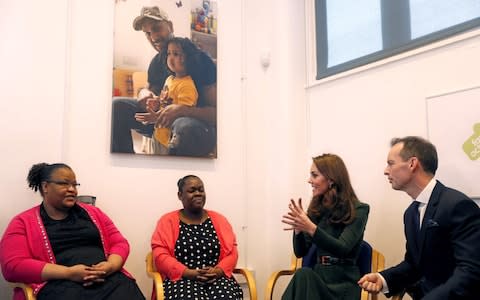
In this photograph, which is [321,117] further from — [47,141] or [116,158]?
[47,141]

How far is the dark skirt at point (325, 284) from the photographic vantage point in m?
2.75

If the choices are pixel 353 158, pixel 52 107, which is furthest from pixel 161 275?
pixel 353 158

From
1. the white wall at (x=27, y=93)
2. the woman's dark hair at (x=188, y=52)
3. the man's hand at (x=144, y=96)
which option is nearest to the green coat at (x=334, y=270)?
the man's hand at (x=144, y=96)

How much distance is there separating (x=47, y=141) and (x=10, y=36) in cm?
78

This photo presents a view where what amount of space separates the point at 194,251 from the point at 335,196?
1052mm

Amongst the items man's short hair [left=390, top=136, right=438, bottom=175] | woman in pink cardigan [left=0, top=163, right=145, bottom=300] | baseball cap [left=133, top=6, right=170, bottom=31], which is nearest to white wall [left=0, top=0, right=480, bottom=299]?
baseball cap [left=133, top=6, right=170, bottom=31]

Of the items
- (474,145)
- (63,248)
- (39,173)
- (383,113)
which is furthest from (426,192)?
(39,173)

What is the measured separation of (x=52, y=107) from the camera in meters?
3.48

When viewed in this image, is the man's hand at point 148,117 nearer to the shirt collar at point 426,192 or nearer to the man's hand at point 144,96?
the man's hand at point 144,96

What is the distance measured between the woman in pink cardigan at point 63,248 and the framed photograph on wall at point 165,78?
690 mm

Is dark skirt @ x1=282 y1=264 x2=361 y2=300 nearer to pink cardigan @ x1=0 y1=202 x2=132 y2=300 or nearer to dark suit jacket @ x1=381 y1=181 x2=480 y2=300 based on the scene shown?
dark suit jacket @ x1=381 y1=181 x2=480 y2=300

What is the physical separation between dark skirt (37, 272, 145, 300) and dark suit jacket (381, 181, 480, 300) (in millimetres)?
1501

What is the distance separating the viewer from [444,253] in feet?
7.44

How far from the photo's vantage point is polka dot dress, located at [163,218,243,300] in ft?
10.1
